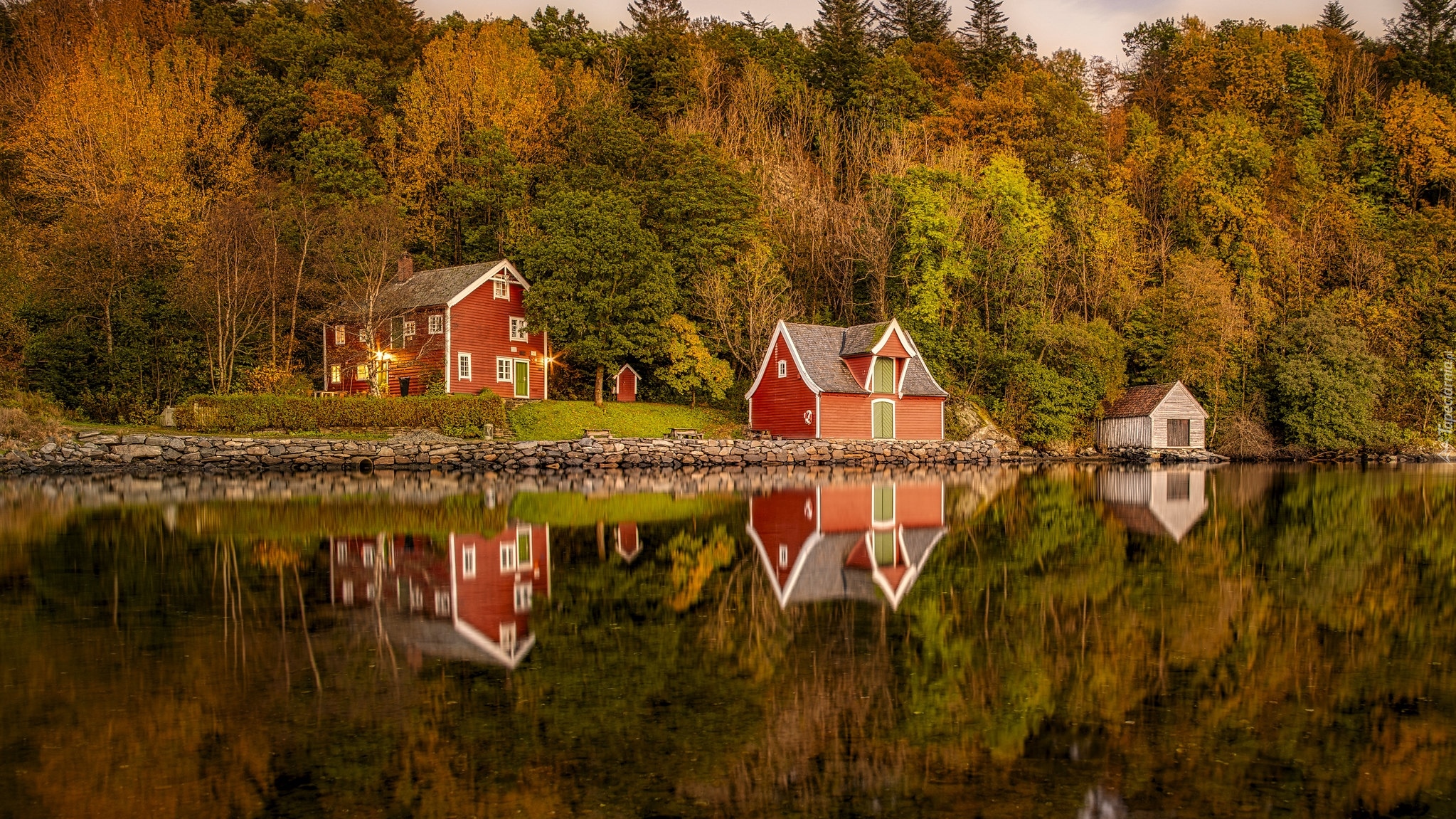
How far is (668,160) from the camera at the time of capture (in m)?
46.4

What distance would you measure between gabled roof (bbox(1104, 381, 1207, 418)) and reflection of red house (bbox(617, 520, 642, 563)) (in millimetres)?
34712

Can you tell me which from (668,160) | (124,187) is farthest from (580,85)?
(124,187)

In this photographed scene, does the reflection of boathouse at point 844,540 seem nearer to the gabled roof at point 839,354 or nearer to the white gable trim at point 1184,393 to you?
the gabled roof at point 839,354

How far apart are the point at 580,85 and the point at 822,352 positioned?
24617 mm

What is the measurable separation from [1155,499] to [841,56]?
46134mm

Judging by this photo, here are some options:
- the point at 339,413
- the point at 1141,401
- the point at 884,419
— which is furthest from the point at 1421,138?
the point at 339,413

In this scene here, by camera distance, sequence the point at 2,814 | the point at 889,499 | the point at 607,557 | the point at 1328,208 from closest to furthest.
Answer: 1. the point at 2,814
2. the point at 607,557
3. the point at 889,499
4. the point at 1328,208

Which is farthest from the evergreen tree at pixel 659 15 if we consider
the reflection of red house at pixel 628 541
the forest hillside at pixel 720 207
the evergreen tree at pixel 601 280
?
the reflection of red house at pixel 628 541

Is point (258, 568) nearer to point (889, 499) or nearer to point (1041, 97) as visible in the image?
point (889, 499)

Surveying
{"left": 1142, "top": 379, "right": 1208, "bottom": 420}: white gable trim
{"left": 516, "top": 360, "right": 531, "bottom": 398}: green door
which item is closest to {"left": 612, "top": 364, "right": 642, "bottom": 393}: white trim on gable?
{"left": 516, "top": 360, "right": 531, "bottom": 398}: green door


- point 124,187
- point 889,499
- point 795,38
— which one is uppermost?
point 795,38

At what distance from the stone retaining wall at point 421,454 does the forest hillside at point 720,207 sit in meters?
5.62

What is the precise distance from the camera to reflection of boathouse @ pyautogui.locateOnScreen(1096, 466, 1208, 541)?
17906 mm

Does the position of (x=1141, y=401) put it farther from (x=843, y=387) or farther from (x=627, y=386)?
(x=627, y=386)
